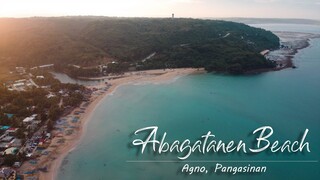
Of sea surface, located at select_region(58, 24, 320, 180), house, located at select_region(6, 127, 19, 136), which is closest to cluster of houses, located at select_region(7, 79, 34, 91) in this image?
sea surface, located at select_region(58, 24, 320, 180)

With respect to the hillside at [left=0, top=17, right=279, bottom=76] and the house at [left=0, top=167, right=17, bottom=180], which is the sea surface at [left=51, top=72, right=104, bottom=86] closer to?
the hillside at [left=0, top=17, right=279, bottom=76]

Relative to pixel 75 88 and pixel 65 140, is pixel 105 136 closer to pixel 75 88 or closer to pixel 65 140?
pixel 65 140

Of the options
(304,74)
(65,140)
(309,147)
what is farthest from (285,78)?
(65,140)

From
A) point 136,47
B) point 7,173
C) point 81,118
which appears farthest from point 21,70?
point 7,173

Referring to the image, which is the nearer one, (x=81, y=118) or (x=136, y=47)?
(x=81, y=118)

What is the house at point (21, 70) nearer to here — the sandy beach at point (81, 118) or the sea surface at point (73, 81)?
the sea surface at point (73, 81)

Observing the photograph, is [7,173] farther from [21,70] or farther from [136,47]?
[136,47]

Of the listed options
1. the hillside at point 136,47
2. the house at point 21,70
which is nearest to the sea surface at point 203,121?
the hillside at point 136,47
